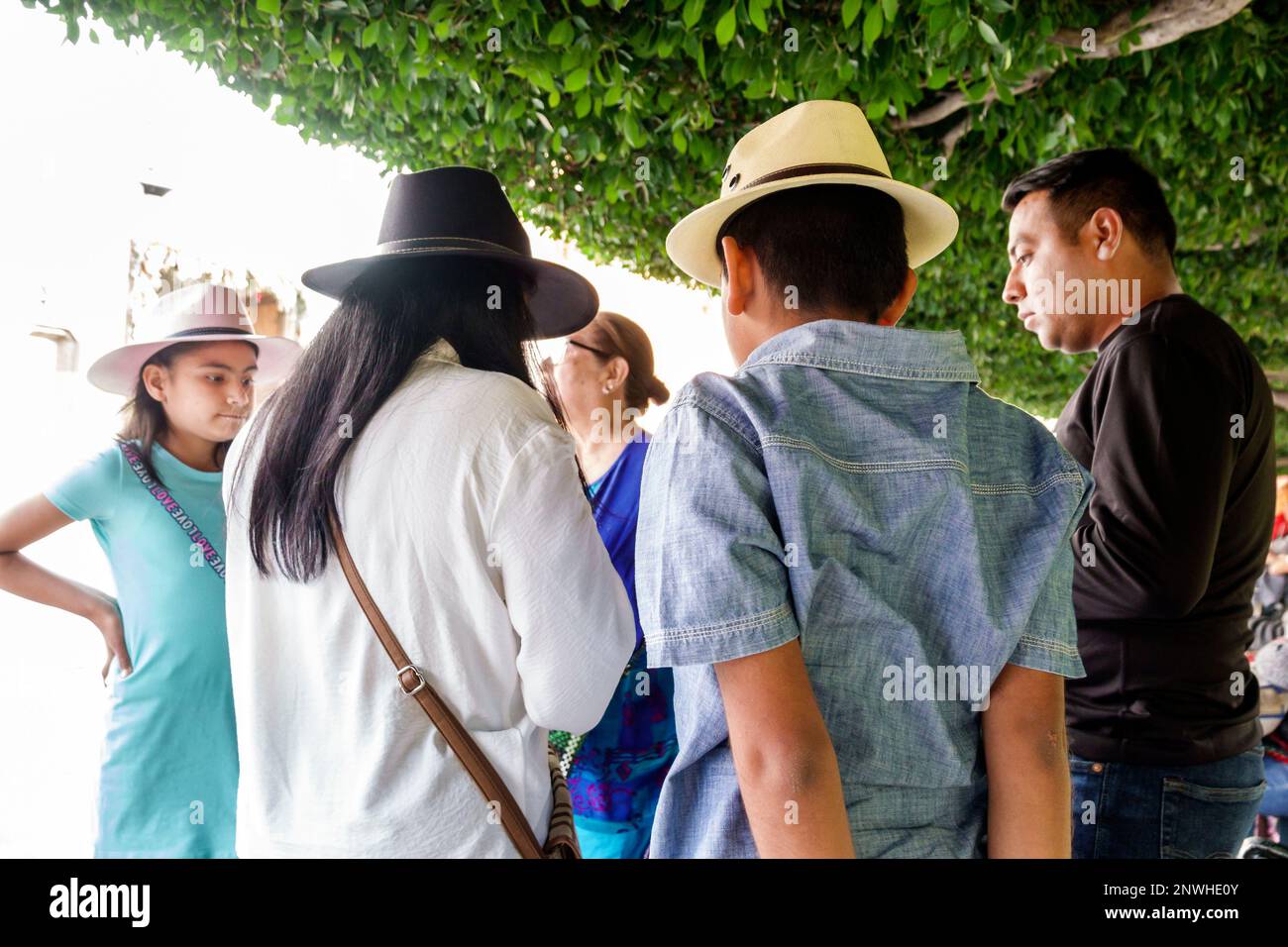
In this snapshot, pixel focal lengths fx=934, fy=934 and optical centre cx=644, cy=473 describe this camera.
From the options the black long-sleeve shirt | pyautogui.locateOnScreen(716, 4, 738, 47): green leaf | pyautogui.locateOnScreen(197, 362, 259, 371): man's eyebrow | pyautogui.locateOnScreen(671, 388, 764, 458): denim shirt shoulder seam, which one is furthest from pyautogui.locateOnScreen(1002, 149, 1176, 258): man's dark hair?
pyautogui.locateOnScreen(197, 362, 259, 371): man's eyebrow

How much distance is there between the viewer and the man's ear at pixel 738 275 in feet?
4.32

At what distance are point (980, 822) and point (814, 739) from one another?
14.8 inches

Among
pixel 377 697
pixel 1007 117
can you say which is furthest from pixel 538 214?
pixel 377 697

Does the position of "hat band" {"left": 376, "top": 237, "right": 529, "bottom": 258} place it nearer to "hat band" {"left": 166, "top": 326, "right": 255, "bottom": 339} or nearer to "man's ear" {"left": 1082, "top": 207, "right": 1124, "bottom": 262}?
"hat band" {"left": 166, "top": 326, "right": 255, "bottom": 339}

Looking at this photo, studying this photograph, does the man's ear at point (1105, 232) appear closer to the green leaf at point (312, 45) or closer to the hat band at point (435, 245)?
the hat band at point (435, 245)

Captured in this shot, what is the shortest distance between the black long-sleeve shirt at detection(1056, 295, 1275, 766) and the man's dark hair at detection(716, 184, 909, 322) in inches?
33.3

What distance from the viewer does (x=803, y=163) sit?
4.51ft

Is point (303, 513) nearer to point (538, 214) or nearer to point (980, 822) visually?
point (980, 822)

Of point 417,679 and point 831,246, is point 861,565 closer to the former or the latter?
point 831,246

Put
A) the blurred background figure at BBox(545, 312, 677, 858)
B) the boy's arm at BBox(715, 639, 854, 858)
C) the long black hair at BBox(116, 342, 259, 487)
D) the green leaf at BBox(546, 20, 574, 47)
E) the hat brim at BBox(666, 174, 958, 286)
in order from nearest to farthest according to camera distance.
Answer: the boy's arm at BBox(715, 639, 854, 858), the hat brim at BBox(666, 174, 958, 286), the blurred background figure at BBox(545, 312, 677, 858), the long black hair at BBox(116, 342, 259, 487), the green leaf at BBox(546, 20, 574, 47)

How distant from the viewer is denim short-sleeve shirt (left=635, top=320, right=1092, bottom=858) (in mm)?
1121

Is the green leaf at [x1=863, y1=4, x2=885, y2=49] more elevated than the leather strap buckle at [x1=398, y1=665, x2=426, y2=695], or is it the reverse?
the green leaf at [x1=863, y1=4, x2=885, y2=49]

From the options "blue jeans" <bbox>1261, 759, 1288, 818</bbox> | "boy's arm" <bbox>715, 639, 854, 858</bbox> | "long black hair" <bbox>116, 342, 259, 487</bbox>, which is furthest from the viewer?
"blue jeans" <bbox>1261, 759, 1288, 818</bbox>

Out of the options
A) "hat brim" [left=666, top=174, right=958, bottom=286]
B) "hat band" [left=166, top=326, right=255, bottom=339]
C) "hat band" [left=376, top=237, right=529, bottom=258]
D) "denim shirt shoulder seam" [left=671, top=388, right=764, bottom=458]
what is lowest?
"denim shirt shoulder seam" [left=671, top=388, right=764, bottom=458]
